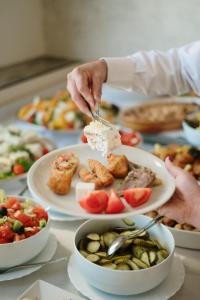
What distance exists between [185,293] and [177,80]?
789 mm

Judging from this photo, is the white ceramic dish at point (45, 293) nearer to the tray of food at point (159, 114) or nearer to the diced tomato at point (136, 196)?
the diced tomato at point (136, 196)

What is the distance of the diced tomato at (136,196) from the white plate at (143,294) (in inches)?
7.7

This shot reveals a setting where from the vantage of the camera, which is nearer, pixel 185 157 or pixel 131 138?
pixel 185 157

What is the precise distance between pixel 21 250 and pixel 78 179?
204 mm

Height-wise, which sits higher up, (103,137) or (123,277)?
(103,137)

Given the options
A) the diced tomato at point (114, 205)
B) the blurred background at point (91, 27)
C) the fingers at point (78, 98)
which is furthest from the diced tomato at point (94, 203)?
the blurred background at point (91, 27)

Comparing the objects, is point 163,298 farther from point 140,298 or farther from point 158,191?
point 158,191

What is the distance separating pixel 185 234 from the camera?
1.15 metres

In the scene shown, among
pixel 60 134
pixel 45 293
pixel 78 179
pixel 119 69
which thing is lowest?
pixel 60 134

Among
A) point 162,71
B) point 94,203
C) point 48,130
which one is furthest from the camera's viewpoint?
point 48,130

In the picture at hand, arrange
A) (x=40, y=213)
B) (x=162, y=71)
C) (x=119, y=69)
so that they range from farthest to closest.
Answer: (x=162, y=71) < (x=119, y=69) < (x=40, y=213)

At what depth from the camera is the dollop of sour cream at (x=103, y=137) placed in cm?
110

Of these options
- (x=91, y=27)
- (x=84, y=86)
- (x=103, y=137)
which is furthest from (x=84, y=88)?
(x=91, y=27)

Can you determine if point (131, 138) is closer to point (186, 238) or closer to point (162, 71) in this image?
point (162, 71)
